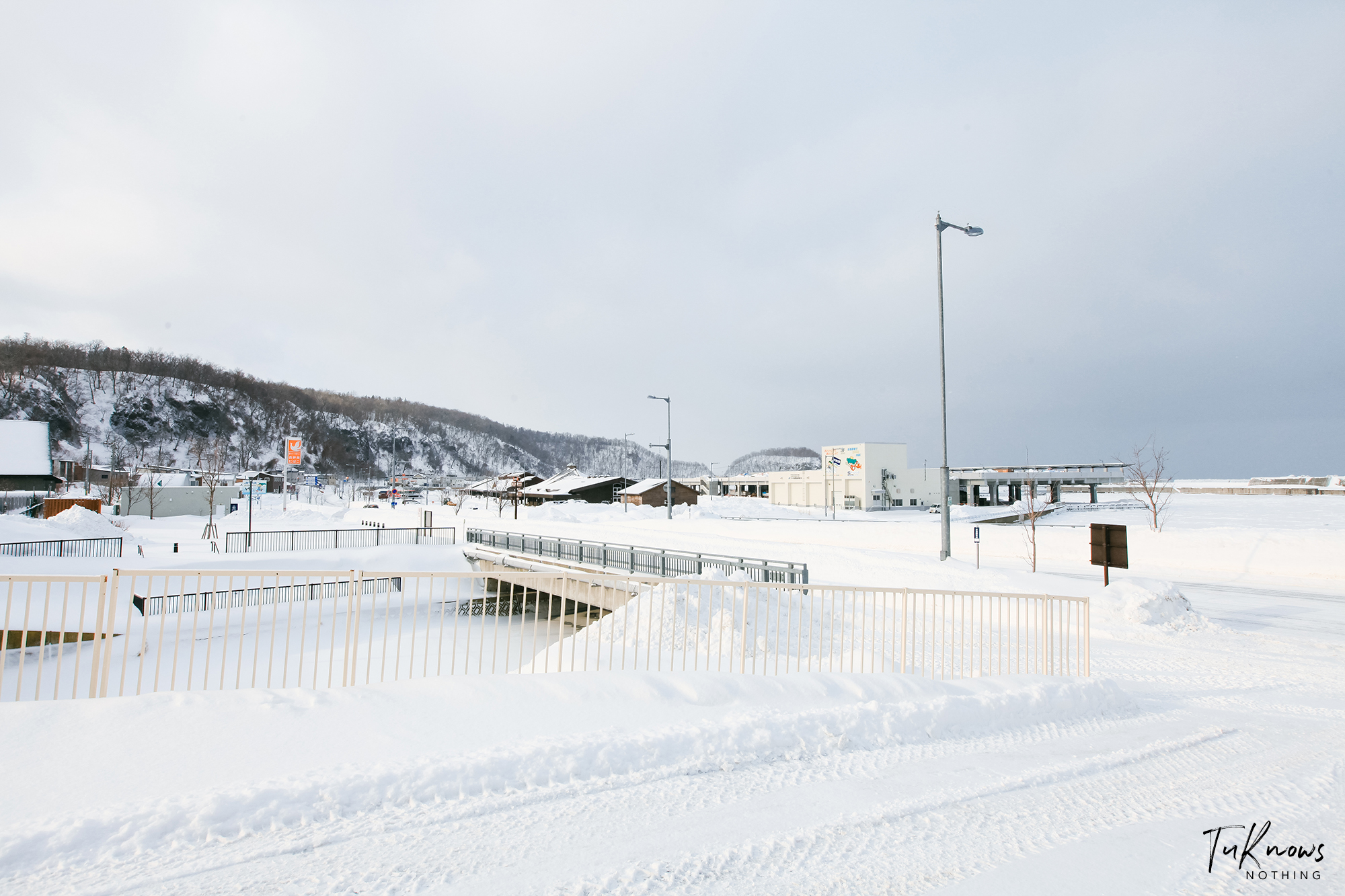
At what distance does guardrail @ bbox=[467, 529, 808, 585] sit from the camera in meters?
17.7

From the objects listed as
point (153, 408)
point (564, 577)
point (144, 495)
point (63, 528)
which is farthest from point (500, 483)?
point (564, 577)

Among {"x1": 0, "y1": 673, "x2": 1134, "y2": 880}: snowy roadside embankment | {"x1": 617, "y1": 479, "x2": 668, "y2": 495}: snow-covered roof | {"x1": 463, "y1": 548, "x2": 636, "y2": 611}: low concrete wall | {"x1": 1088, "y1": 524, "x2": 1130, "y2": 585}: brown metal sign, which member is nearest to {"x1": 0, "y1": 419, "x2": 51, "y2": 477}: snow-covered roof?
{"x1": 463, "y1": 548, "x2": 636, "y2": 611}: low concrete wall

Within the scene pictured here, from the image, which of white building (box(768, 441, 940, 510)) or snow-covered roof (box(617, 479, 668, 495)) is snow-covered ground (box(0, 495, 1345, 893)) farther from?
white building (box(768, 441, 940, 510))

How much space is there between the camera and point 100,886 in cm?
341

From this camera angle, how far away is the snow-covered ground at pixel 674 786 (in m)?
3.71

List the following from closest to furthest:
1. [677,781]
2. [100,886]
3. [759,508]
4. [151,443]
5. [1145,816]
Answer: [100,886] → [1145,816] → [677,781] → [759,508] → [151,443]

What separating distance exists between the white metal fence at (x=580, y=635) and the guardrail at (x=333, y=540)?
25.5ft

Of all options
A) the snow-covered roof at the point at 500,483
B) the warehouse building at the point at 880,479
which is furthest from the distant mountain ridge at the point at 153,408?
the warehouse building at the point at 880,479

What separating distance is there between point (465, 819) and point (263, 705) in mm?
2604

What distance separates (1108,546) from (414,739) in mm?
16512

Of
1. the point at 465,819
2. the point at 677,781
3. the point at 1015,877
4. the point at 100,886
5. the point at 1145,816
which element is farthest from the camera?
the point at 677,781

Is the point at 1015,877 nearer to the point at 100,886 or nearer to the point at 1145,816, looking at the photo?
the point at 1145,816

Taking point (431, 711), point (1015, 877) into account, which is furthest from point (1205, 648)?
point (431, 711)

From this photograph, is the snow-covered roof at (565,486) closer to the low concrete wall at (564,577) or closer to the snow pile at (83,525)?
the low concrete wall at (564,577)
